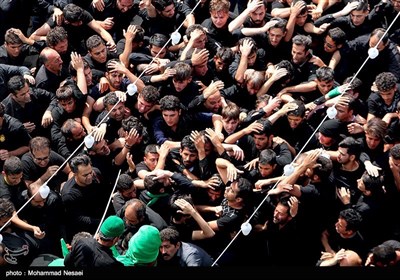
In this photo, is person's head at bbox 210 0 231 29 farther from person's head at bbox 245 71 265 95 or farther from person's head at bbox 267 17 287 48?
person's head at bbox 245 71 265 95

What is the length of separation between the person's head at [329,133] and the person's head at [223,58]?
1.37m

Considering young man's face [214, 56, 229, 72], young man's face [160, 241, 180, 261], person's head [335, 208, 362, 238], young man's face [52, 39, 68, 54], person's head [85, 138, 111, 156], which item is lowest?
person's head [335, 208, 362, 238]

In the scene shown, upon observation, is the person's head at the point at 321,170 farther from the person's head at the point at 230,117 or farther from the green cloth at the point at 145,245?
the green cloth at the point at 145,245

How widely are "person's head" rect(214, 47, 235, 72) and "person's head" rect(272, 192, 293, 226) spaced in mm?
2070

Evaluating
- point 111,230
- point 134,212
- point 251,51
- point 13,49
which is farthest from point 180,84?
point 111,230

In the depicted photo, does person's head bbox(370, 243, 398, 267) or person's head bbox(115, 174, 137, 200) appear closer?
person's head bbox(370, 243, 398, 267)

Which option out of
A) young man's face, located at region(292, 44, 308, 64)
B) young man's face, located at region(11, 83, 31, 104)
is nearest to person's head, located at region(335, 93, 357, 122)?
young man's face, located at region(292, 44, 308, 64)

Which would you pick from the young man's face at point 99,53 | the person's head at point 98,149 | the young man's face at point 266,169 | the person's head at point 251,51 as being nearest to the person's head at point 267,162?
the young man's face at point 266,169

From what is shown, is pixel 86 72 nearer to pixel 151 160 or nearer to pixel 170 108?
pixel 170 108

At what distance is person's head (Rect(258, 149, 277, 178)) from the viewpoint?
11.0 m

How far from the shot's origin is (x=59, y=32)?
12281mm

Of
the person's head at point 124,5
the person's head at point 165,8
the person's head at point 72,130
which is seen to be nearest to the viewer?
the person's head at point 72,130

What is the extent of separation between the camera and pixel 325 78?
471 inches

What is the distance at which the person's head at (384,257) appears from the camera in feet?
32.9
